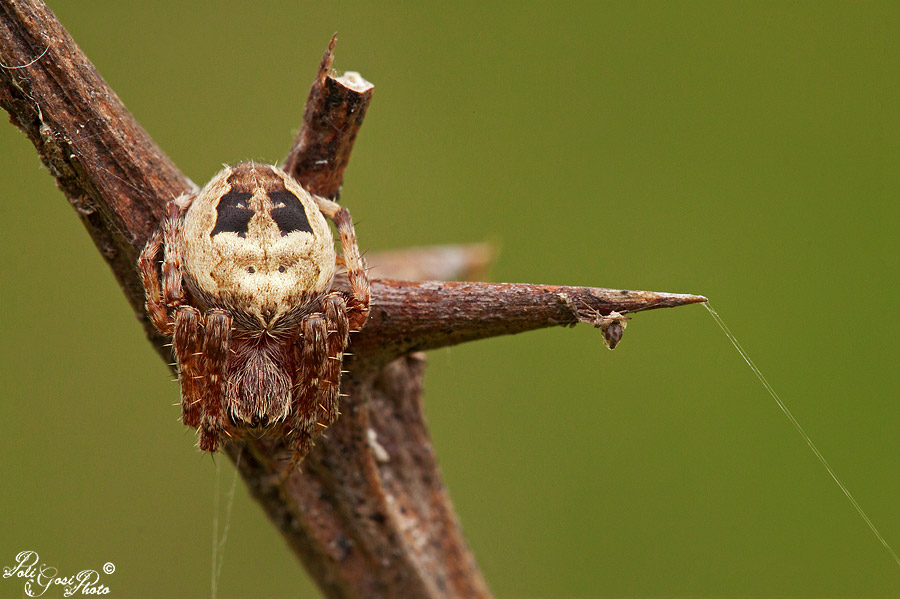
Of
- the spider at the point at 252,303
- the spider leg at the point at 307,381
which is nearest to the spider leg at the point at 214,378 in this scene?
the spider at the point at 252,303

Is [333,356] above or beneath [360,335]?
beneath

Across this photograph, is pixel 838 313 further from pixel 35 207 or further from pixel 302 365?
pixel 35 207

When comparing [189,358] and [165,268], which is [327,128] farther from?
[189,358]

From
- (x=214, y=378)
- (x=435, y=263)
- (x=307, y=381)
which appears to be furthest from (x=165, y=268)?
(x=435, y=263)

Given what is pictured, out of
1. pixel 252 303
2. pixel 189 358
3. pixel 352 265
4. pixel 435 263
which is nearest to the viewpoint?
pixel 252 303

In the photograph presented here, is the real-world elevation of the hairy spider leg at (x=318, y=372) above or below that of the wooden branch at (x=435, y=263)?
below

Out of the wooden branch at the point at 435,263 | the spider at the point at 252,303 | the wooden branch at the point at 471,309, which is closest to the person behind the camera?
the wooden branch at the point at 471,309

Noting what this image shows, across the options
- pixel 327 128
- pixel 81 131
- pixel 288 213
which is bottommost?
pixel 288 213

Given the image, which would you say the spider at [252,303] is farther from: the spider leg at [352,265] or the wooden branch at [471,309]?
the wooden branch at [471,309]
